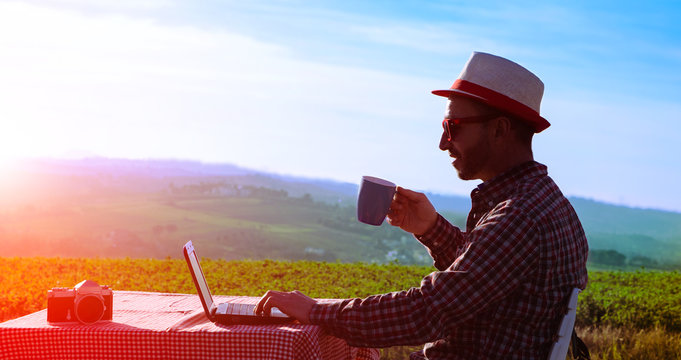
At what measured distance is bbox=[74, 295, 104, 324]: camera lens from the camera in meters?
3.18

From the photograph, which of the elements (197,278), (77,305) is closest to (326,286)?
(197,278)

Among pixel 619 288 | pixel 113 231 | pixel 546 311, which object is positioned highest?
pixel 546 311

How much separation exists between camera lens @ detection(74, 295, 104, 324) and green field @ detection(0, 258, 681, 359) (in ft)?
11.2

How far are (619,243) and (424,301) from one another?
25.0 metres

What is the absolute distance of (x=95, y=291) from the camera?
3223 millimetres

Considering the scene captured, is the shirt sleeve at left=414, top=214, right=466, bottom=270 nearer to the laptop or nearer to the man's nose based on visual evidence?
the man's nose

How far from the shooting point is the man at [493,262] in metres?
2.70

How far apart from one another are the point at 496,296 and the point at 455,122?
0.77m

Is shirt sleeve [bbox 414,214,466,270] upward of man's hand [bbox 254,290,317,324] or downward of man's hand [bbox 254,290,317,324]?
upward

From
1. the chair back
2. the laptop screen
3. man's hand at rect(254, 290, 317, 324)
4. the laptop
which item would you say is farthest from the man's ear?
the laptop screen

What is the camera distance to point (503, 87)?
3.01 metres

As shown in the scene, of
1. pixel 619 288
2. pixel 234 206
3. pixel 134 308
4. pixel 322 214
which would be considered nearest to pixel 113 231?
pixel 234 206

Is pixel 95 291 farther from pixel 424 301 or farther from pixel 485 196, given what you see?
pixel 485 196

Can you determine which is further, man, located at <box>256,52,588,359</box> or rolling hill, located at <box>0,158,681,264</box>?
rolling hill, located at <box>0,158,681,264</box>
